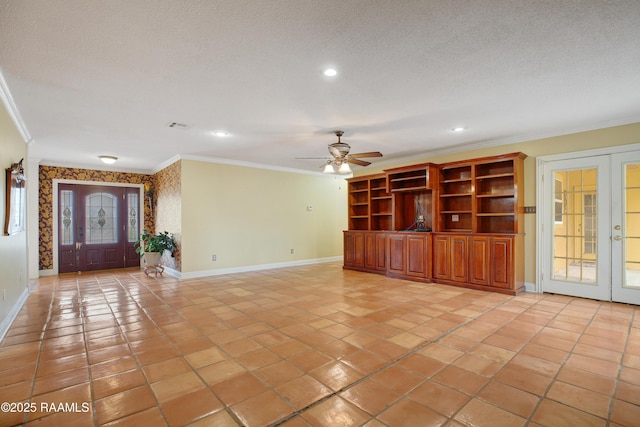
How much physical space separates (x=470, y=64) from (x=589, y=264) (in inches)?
150

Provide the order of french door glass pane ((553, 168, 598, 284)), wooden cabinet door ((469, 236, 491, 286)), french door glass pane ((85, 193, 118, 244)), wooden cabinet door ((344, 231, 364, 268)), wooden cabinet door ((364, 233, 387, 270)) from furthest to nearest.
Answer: french door glass pane ((85, 193, 118, 244)) → wooden cabinet door ((344, 231, 364, 268)) → wooden cabinet door ((364, 233, 387, 270)) → wooden cabinet door ((469, 236, 491, 286)) → french door glass pane ((553, 168, 598, 284))

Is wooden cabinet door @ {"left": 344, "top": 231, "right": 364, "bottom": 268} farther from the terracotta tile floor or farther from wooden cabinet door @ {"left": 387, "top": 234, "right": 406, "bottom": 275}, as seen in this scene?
the terracotta tile floor

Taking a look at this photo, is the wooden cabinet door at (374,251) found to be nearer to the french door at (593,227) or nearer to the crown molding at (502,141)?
the crown molding at (502,141)

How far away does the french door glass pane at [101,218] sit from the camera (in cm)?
735

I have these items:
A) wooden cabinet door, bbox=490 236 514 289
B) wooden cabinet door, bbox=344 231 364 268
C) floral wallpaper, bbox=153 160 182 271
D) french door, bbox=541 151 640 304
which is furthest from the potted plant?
french door, bbox=541 151 640 304

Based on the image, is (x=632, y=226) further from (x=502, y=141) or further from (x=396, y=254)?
(x=396, y=254)

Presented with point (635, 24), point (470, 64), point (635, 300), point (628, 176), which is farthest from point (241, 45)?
point (635, 300)

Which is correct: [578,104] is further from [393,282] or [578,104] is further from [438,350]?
[393,282]

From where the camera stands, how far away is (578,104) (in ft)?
12.0

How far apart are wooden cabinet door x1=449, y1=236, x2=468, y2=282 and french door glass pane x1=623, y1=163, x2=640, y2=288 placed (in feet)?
6.59

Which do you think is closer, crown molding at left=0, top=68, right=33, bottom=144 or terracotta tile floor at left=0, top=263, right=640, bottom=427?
terracotta tile floor at left=0, top=263, right=640, bottom=427

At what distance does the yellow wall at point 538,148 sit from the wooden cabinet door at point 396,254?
6.54ft

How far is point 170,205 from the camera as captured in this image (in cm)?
688

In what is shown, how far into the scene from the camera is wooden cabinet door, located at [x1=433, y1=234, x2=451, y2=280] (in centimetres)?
557
